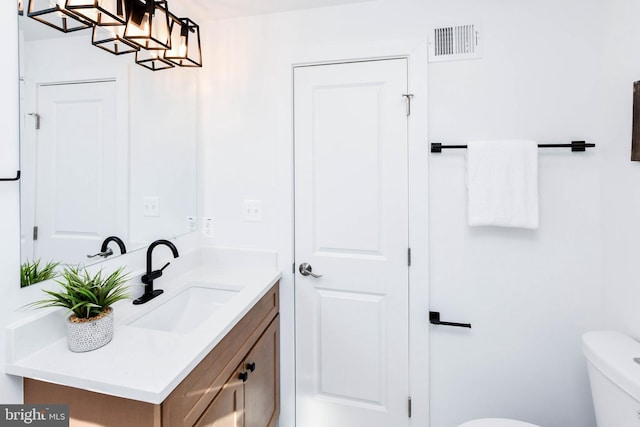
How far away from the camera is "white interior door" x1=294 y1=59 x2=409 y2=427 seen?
1646 mm

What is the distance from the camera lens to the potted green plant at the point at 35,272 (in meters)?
1.00

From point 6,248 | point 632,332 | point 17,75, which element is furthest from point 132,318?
point 632,332

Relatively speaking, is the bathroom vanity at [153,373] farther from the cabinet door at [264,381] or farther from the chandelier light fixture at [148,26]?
the chandelier light fixture at [148,26]

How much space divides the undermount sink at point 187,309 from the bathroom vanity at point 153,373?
14 millimetres

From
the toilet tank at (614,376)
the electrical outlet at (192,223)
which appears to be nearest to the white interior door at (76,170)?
the electrical outlet at (192,223)

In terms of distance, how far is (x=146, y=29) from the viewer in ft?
4.29

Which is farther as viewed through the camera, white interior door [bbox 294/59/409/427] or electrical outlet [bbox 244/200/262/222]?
electrical outlet [bbox 244/200/262/222]

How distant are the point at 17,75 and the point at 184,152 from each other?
863 millimetres

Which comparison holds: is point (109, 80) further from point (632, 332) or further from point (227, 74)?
point (632, 332)

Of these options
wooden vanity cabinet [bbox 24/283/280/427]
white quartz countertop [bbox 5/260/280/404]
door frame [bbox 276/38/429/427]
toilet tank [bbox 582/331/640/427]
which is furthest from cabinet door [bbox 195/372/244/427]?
toilet tank [bbox 582/331/640/427]

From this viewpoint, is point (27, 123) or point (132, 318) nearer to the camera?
point (27, 123)

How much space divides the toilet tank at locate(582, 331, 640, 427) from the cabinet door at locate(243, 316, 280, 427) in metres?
1.33

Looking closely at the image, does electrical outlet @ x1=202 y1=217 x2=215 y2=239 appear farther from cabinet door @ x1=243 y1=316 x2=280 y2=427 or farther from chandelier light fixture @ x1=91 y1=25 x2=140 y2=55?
chandelier light fixture @ x1=91 y1=25 x2=140 y2=55

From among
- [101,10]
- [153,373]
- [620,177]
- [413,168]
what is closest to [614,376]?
[620,177]
